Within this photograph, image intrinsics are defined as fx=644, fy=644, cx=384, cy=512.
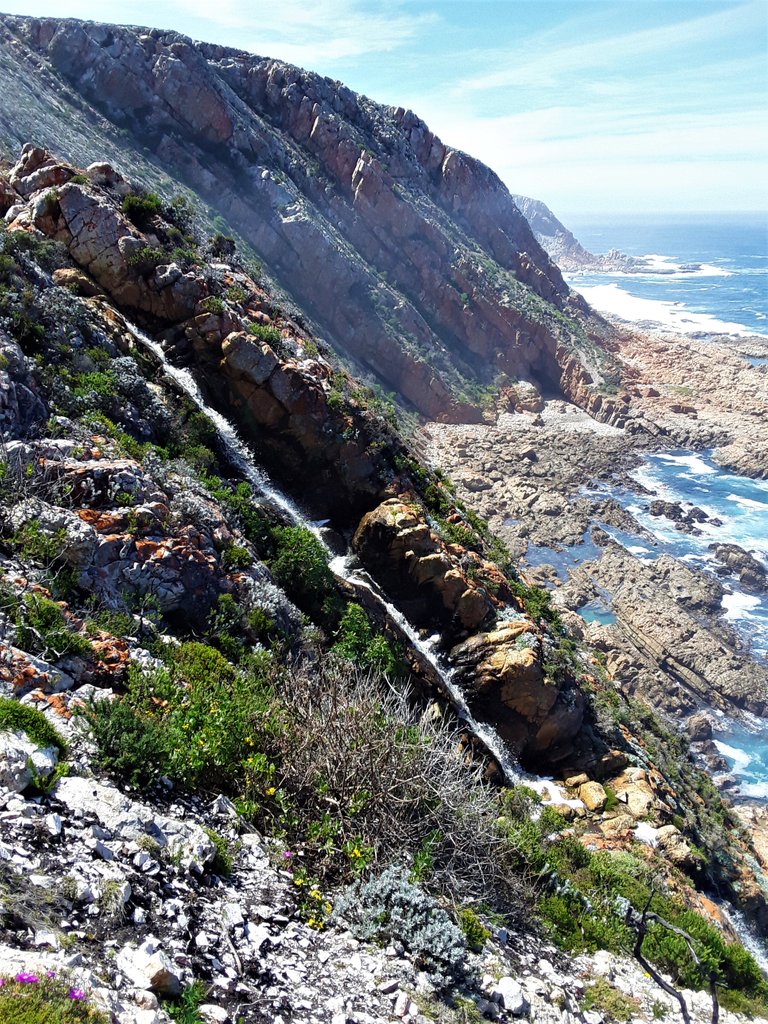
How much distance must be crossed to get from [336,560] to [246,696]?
9238mm

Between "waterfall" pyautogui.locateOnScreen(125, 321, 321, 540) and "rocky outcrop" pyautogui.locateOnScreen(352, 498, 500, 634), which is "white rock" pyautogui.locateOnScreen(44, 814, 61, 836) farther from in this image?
"rocky outcrop" pyautogui.locateOnScreen(352, 498, 500, 634)

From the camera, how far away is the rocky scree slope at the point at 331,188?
40.8 m

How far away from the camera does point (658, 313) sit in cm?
9656

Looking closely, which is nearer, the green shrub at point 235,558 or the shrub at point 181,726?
the shrub at point 181,726

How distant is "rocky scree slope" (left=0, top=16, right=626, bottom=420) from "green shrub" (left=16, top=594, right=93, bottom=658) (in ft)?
106

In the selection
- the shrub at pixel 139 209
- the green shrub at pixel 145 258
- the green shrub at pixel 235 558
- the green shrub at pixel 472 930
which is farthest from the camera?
the shrub at pixel 139 209

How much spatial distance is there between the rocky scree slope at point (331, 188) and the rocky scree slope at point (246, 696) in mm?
23554

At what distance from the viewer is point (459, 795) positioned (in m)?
7.29

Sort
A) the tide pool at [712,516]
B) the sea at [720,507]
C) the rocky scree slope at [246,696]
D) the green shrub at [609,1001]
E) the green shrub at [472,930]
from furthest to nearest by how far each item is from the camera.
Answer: the tide pool at [712,516]
the sea at [720,507]
the green shrub at [609,1001]
the green shrub at [472,930]
the rocky scree slope at [246,696]

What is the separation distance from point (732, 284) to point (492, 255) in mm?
80597

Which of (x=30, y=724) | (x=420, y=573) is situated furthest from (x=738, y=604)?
(x=30, y=724)

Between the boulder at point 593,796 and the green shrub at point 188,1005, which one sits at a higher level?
the green shrub at point 188,1005

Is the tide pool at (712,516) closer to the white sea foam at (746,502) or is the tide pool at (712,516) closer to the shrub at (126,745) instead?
the white sea foam at (746,502)

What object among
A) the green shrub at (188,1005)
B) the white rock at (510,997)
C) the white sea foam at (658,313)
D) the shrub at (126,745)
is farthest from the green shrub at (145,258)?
the white sea foam at (658,313)
